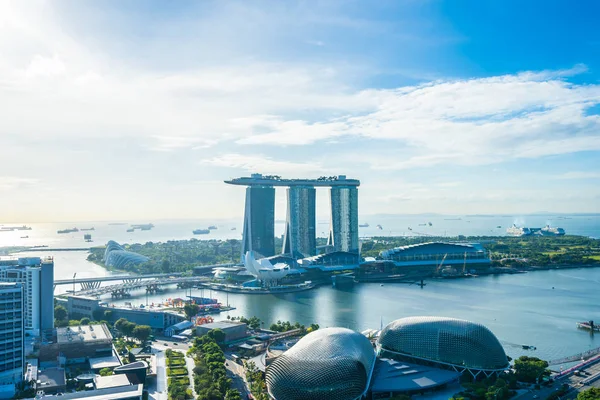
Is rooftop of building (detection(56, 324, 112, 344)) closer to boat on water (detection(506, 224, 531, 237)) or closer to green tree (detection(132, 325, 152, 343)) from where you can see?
green tree (detection(132, 325, 152, 343))

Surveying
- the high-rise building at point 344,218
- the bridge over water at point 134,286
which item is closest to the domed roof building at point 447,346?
the bridge over water at point 134,286

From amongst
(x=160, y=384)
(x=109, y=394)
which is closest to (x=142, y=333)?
(x=160, y=384)

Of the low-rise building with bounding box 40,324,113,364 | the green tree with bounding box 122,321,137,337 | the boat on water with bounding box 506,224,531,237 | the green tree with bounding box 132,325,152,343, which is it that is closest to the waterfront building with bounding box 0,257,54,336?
the low-rise building with bounding box 40,324,113,364

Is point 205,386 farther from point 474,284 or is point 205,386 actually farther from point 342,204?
point 342,204

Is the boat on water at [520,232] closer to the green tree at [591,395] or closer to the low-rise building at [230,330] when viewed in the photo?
the low-rise building at [230,330]

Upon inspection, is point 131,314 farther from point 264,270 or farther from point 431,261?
point 431,261

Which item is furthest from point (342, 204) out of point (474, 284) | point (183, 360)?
point (183, 360)
